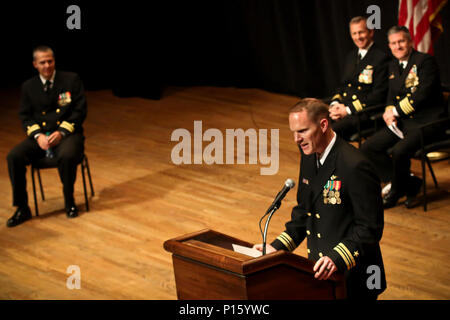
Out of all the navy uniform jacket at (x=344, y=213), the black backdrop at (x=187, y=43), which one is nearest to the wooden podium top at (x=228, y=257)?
the navy uniform jacket at (x=344, y=213)

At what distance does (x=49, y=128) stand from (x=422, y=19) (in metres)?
3.47

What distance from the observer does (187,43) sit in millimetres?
9508

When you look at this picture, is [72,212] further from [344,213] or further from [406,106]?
[344,213]

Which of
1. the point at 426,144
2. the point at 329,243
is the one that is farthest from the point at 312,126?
the point at 426,144

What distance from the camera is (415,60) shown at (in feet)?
17.3

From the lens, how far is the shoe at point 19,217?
5.40 m

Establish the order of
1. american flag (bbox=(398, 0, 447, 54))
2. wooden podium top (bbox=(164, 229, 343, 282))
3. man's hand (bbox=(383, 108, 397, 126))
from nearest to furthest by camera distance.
Result: 1. wooden podium top (bbox=(164, 229, 343, 282))
2. man's hand (bbox=(383, 108, 397, 126))
3. american flag (bbox=(398, 0, 447, 54))

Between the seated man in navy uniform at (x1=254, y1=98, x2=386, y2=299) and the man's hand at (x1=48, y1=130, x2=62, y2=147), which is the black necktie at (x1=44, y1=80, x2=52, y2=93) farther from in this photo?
the seated man in navy uniform at (x1=254, y1=98, x2=386, y2=299)

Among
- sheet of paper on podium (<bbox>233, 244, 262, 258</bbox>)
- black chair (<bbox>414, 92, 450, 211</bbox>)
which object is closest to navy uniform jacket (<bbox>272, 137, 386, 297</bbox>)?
sheet of paper on podium (<bbox>233, 244, 262, 258</bbox>)

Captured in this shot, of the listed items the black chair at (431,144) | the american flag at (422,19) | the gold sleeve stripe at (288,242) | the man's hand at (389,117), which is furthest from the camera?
the american flag at (422,19)

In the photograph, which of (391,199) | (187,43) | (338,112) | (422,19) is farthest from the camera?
(187,43)

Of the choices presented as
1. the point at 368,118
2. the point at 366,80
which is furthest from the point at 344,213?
the point at 366,80

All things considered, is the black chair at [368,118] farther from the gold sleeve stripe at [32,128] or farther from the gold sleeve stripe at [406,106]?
the gold sleeve stripe at [32,128]

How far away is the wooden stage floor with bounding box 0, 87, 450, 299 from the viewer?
4359 mm
